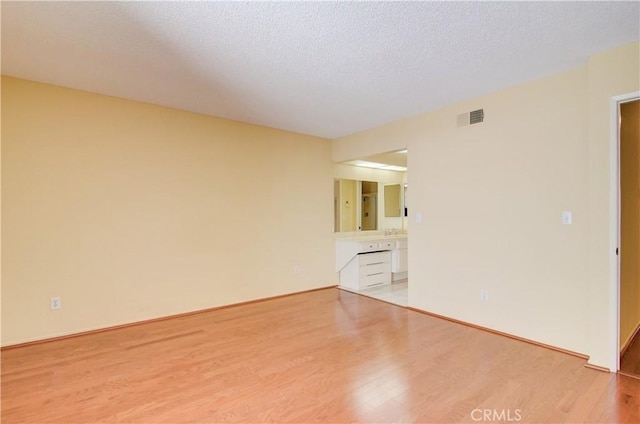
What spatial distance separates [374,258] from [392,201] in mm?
1632

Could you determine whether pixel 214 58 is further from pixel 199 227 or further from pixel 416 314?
pixel 416 314

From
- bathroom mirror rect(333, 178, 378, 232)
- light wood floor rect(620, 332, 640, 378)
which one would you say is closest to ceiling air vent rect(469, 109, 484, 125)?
light wood floor rect(620, 332, 640, 378)

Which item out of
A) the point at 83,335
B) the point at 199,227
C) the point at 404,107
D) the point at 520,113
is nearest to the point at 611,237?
Result: the point at 520,113

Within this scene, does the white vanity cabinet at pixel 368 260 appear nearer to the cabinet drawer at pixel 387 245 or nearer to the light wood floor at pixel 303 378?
the cabinet drawer at pixel 387 245

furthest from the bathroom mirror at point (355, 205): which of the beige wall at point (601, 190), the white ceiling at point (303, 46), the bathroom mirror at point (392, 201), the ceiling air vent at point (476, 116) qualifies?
the beige wall at point (601, 190)

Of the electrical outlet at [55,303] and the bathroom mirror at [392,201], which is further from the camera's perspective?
the bathroom mirror at [392,201]

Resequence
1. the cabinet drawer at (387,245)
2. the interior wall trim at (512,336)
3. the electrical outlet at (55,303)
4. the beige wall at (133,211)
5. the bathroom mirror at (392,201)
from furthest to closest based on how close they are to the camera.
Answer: the bathroom mirror at (392,201)
the cabinet drawer at (387,245)
the electrical outlet at (55,303)
the beige wall at (133,211)
the interior wall trim at (512,336)

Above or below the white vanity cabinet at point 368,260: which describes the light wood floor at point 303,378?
below

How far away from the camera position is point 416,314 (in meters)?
3.78

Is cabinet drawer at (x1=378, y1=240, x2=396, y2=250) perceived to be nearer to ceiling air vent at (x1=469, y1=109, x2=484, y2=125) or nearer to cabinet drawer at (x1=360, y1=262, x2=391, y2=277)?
cabinet drawer at (x1=360, y1=262, x2=391, y2=277)

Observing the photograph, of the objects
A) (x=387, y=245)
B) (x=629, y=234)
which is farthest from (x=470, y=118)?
(x=387, y=245)

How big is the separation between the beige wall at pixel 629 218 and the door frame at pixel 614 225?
1.30ft

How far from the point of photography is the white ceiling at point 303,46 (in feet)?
6.42

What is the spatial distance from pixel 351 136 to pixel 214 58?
2.84 m
